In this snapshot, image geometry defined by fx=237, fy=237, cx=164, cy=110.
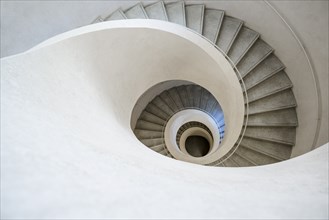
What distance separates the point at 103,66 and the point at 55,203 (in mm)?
2915

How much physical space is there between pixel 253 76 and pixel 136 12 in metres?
3.23

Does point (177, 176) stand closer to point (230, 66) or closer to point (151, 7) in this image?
point (230, 66)

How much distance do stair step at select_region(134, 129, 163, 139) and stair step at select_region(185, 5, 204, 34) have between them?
4185mm

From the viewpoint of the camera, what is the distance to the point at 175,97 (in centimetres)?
900

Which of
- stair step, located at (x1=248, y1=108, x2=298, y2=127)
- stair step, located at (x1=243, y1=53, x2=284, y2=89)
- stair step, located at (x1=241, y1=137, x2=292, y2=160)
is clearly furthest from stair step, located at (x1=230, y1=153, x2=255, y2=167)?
stair step, located at (x1=243, y1=53, x2=284, y2=89)

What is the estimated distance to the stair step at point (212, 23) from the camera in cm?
557

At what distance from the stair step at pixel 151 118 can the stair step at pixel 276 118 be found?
13.0ft

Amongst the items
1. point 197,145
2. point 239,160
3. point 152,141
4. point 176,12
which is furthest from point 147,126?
point 197,145

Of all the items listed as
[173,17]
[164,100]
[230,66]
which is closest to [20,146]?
[230,66]

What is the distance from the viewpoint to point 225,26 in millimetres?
5773

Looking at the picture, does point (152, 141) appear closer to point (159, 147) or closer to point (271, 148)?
point (159, 147)

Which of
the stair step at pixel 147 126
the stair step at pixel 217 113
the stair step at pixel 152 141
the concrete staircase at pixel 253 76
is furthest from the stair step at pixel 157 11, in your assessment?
the stair step at pixel 217 113

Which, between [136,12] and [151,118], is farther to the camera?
[151,118]

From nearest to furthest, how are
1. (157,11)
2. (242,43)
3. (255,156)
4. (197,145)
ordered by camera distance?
(255,156)
(242,43)
(157,11)
(197,145)
